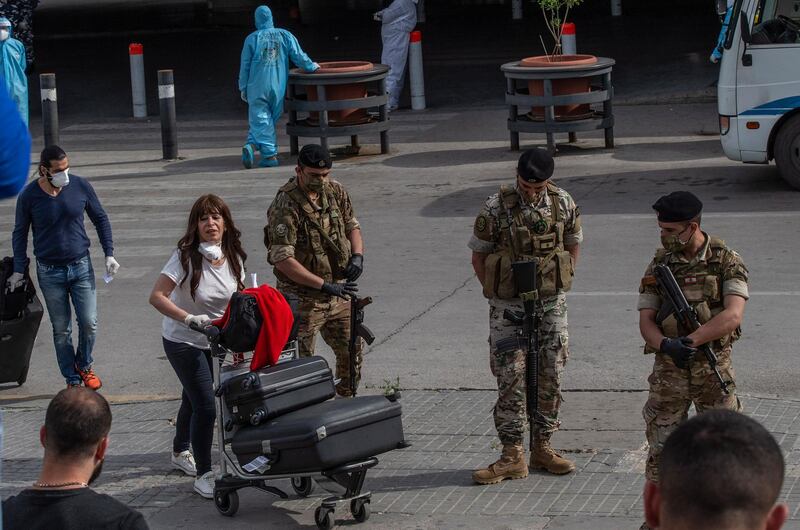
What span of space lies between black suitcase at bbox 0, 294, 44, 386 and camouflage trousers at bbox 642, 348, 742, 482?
190 inches

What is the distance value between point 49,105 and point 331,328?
11.2 metres

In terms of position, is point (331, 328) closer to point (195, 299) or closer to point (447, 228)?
point (195, 299)

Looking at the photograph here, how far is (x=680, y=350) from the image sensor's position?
229 inches

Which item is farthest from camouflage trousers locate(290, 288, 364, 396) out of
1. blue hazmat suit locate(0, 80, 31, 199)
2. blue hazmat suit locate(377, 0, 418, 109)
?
blue hazmat suit locate(377, 0, 418, 109)

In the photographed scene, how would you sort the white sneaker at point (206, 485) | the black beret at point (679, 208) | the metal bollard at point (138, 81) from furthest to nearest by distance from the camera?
the metal bollard at point (138, 81) → the white sneaker at point (206, 485) → the black beret at point (679, 208)

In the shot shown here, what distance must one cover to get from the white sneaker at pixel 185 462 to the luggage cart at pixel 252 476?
20.6 inches

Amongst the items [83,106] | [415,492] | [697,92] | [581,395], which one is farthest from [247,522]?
[83,106]

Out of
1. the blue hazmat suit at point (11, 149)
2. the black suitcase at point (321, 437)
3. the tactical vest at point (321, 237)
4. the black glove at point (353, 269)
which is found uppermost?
the blue hazmat suit at point (11, 149)

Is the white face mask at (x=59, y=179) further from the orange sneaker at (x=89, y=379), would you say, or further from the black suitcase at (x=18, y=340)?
the orange sneaker at (x=89, y=379)

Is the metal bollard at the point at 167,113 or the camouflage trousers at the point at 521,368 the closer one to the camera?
the camouflage trousers at the point at 521,368

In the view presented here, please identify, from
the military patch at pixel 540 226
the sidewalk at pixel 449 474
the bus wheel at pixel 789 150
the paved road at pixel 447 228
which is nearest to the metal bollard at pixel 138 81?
the paved road at pixel 447 228

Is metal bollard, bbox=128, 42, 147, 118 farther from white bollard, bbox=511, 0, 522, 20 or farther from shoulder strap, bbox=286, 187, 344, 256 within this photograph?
shoulder strap, bbox=286, 187, 344, 256

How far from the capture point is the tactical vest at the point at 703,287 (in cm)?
600

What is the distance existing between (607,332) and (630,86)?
1250 centimetres
